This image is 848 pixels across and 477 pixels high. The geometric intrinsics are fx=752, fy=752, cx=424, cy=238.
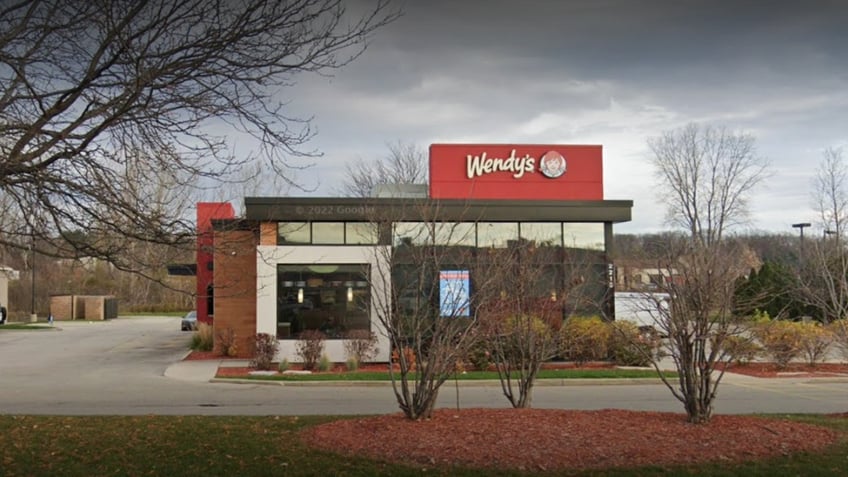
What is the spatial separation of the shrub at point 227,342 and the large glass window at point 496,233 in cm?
883

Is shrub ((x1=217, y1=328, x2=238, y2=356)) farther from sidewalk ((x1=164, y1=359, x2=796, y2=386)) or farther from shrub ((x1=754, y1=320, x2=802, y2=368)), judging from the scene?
shrub ((x1=754, y1=320, x2=802, y2=368))

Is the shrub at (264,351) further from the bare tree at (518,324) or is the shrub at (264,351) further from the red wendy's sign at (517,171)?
the bare tree at (518,324)

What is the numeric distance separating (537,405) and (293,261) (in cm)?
1130

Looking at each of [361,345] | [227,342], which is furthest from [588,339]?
[227,342]

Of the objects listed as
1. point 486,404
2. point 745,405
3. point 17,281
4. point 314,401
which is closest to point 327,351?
point 314,401

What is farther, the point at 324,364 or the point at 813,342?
the point at 813,342

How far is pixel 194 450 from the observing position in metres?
8.27

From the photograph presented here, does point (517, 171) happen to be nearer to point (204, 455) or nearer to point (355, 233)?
point (355, 233)

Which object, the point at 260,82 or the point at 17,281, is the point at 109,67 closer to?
the point at 260,82

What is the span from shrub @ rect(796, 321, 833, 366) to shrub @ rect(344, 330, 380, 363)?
497 inches

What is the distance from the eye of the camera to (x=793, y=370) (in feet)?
71.5

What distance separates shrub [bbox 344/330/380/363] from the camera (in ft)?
74.7

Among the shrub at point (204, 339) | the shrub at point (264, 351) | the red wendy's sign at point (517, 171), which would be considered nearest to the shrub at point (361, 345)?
the shrub at point (264, 351)

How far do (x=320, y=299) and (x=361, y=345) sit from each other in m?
2.11
